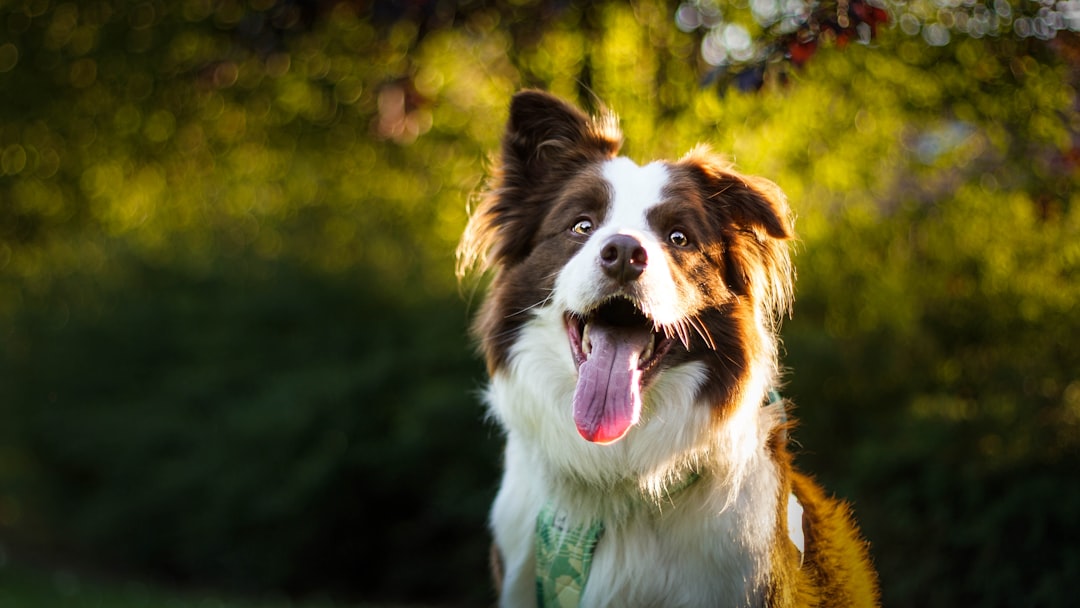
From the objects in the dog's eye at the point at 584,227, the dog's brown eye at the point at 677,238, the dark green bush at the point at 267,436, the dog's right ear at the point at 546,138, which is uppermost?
the dog's right ear at the point at 546,138

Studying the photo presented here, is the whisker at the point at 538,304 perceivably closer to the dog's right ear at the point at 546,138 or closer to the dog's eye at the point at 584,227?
the dog's eye at the point at 584,227

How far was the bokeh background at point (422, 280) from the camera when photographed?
18.1ft

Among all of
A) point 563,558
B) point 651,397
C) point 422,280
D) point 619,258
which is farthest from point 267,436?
Result: point 619,258

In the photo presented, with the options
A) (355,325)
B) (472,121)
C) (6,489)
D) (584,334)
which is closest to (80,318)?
(6,489)

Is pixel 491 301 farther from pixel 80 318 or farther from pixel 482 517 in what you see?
pixel 80 318

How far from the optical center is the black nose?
311 centimetres

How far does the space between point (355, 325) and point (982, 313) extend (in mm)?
4986

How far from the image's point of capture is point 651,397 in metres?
3.40

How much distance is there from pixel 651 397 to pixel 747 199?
0.88 metres

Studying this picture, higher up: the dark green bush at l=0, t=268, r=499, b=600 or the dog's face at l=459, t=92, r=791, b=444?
the dog's face at l=459, t=92, r=791, b=444

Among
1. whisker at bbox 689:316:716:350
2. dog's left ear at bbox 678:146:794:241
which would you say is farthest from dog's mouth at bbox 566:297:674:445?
dog's left ear at bbox 678:146:794:241

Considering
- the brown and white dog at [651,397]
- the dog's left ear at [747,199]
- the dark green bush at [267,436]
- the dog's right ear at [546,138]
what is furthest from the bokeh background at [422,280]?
the brown and white dog at [651,397]

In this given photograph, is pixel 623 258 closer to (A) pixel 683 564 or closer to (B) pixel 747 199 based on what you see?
(B) pixel 747 199

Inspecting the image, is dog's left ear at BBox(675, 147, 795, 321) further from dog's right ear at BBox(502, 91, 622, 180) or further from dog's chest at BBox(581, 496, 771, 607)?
dog's chest at BBox(581, 496, 771, 607)
